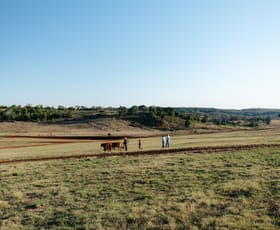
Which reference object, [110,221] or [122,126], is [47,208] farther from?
[122,126]

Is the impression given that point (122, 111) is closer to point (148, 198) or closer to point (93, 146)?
point (93, 146)

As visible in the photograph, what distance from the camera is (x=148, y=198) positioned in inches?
550

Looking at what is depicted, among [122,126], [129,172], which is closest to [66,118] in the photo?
[122,126]

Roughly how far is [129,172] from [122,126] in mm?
83048

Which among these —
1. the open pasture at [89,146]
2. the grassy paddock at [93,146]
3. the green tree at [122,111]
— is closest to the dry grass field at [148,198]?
the open pasture at [89,146]

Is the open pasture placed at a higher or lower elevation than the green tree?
lower

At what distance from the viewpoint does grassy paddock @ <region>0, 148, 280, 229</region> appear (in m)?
11.0

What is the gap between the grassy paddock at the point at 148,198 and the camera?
434 inches

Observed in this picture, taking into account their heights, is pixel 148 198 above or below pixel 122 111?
below

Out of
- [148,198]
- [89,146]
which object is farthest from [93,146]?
[148,198]

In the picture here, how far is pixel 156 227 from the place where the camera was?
10492 millimetres

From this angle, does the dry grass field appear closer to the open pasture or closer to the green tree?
the open pasture

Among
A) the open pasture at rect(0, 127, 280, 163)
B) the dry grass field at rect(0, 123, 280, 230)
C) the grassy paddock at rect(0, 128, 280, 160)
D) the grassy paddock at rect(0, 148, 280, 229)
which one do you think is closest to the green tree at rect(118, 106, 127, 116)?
the open pasture at rect(0, 127, 280, 163)

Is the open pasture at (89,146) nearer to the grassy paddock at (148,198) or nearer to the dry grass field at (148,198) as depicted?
the dry grass field at (148,198)
